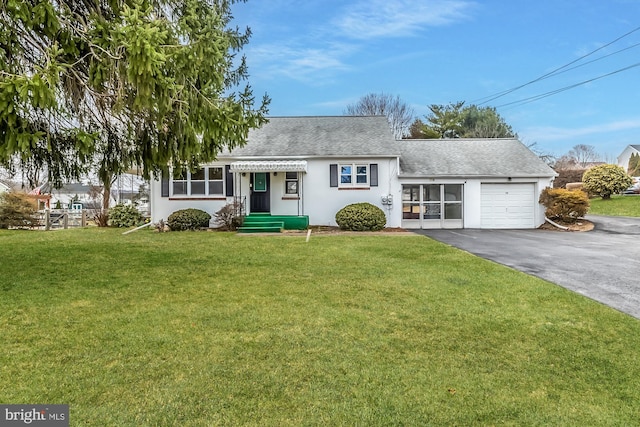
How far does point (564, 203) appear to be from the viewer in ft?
54.9

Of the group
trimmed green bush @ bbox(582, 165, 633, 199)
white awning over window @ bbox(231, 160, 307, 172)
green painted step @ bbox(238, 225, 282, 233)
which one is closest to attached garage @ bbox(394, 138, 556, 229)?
white awning over window @ bbox(231, 160, 307, 172)

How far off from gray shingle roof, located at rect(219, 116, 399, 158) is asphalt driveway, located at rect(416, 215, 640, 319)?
595 cm

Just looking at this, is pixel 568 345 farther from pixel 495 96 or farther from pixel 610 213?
pixel 495 96

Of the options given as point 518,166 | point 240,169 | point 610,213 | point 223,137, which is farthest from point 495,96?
point 223,137

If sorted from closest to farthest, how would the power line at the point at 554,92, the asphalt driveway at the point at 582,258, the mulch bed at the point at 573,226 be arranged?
the asphalt driveway at the point at 582,258 < the mulch bed at the point at 573,226 < the power line at the point at 554,92

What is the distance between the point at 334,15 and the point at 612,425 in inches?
622

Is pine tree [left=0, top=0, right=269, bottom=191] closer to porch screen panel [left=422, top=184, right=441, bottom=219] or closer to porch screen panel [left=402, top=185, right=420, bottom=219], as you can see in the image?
porch screen panel [left=402, top=185, right=420, bottom=219]

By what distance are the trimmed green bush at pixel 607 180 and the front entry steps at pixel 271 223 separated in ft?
70.5

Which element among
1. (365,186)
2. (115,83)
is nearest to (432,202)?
(365,186)

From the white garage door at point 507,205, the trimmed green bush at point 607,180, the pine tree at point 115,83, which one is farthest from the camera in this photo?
the trimmed green bush at point 607,180

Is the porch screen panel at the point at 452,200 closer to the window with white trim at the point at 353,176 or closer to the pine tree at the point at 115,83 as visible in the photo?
the window with white trim at the point at 353,176

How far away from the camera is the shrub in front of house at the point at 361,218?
15695 millimetres

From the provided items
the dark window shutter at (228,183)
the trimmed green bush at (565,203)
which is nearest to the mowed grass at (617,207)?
the trimmed green bush at (565,203)

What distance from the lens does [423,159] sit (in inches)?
750
